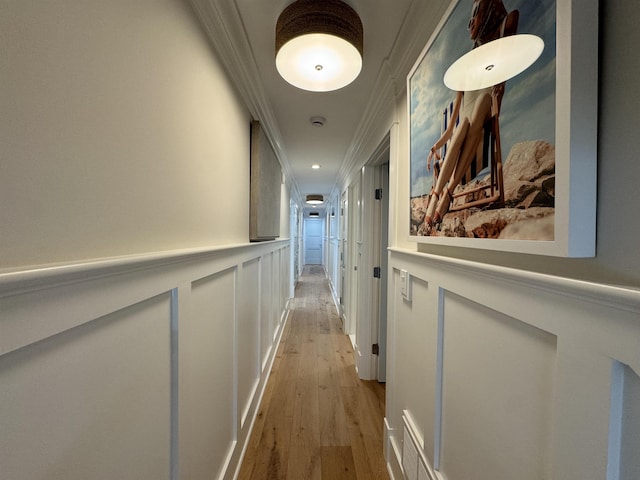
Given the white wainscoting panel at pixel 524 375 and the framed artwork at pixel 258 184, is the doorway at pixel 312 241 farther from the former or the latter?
the white wainscoting panel at pixel 524 375

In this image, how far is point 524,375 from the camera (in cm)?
56

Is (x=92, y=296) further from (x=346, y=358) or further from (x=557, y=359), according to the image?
(x=346, y=358)

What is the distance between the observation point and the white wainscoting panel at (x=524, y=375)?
1.25 ft

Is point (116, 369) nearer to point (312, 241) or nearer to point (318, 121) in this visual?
point (318, 121)

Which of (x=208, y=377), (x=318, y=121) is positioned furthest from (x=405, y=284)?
(x=318, y=121)

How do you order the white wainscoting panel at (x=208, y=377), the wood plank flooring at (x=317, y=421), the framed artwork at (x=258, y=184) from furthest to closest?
1. the framed artwork at (x=258, y=184)
2. the wood plank flooring at (x=317, y=421)
3. the white wainscoting panel at (x=208, y=377)

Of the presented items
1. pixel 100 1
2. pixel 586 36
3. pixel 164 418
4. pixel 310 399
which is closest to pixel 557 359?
pixel 586 36

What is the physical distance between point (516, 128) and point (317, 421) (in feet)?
6.67

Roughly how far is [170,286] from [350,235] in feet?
8.60

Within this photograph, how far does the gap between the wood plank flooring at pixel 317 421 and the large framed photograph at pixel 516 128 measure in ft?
4.85

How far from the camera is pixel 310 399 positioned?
6.77ft

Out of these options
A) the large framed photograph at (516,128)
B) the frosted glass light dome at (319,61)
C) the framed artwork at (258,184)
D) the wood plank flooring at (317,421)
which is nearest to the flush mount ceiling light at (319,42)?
the frosted glass light dome at (319,61)

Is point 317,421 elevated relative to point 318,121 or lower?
lower

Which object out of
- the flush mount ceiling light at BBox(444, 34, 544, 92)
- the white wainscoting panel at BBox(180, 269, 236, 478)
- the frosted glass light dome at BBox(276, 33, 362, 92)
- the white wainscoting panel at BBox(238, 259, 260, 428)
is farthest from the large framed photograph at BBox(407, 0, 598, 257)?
the white wainscoting panel at BBox(238, 259, 260, 428)
